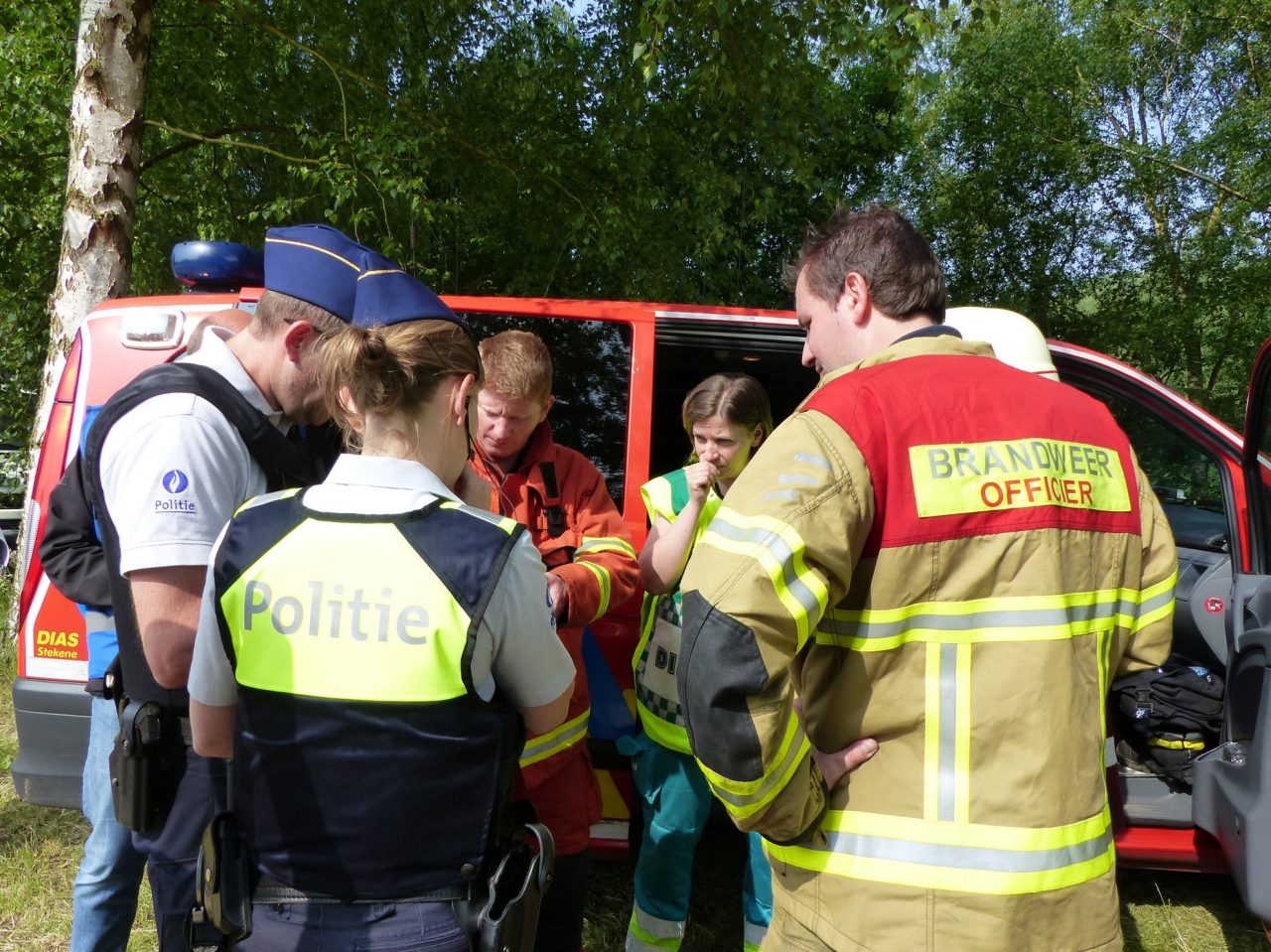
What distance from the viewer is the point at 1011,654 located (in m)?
1.26

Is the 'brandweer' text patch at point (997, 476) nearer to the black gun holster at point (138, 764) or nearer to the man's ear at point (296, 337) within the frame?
the man's ear at point (296, 337)

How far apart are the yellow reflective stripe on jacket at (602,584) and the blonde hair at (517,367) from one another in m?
0.44

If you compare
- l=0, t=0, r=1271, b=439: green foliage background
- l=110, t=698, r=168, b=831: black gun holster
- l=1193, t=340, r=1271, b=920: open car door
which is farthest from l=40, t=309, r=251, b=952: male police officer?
l=0, t=0, r=1271, b=439: green foliage background

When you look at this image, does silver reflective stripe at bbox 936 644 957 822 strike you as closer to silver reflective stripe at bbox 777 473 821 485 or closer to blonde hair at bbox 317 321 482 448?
silver reflective stripe at bbox 777 473 821 485

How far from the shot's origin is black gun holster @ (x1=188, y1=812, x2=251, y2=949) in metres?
1.30

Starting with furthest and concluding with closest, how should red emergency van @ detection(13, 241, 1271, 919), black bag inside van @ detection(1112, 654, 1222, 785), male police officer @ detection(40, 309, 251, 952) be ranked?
1. black bag inside van @ detection(1112, 654, 1222, 785)
2. red emergency van @ detection(13, 241, 1271, 919)
3. male police officer @ detection(40, 309, 251, 952)

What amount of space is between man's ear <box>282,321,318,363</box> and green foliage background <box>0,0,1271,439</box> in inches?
147

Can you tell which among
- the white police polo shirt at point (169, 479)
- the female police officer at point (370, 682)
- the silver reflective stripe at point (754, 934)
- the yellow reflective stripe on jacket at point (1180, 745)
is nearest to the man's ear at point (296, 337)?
the white police polo shirt at point (169, 479)

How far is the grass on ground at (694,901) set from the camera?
9.74 feet

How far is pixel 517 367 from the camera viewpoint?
90.5 inches

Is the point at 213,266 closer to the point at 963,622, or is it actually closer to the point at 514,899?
the point at 514,899

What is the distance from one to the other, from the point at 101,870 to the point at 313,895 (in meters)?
1.04

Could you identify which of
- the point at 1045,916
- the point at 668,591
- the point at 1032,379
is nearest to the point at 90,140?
the point at 668,591

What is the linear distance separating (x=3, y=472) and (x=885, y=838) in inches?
293
